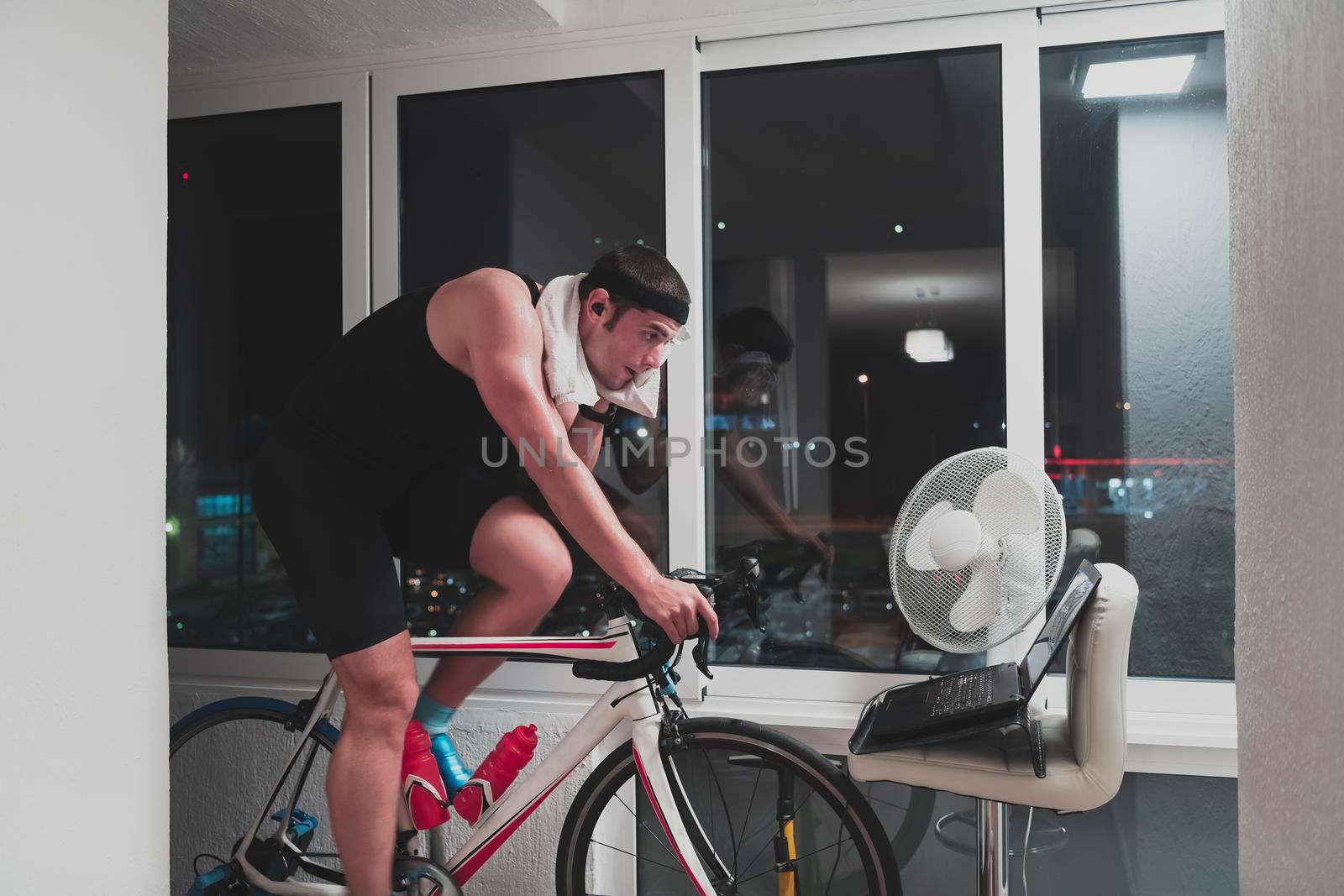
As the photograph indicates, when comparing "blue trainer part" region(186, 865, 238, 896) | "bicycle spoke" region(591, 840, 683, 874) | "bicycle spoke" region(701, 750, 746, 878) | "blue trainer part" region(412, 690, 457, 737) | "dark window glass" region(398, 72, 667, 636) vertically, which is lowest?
"bicycle spoke" region(591, 840, 683, 874)

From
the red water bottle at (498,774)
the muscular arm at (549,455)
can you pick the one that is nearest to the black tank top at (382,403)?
Answer: the muscular arm at (549,455)

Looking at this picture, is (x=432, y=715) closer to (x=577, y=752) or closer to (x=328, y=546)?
(x=577, y=752)

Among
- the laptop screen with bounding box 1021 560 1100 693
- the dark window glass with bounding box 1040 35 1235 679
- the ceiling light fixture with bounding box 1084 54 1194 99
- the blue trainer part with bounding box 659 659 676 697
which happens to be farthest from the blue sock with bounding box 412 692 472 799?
the ceiling light fixture with bounding box 1084 54 1194 99

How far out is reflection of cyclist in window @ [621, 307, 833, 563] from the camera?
239 cm

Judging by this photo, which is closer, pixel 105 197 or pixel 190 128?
pixel 105 197

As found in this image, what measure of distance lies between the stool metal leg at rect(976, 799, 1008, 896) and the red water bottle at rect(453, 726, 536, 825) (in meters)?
0.86

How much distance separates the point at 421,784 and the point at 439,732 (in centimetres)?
A: 15

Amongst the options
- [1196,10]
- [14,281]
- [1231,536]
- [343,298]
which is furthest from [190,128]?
[1231,536]

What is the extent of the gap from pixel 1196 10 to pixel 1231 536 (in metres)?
1.15

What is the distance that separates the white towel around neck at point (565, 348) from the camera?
1.84 m

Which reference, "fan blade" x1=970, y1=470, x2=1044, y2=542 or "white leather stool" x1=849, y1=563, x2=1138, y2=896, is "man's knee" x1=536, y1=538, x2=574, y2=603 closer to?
"white leather stool" x1=849, y1=563, x2=1138, y2=896

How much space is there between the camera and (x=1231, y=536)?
215 cm

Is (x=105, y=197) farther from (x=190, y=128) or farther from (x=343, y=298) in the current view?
(x=190, y=128)

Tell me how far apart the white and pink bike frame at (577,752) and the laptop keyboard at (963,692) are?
519 millimetres
